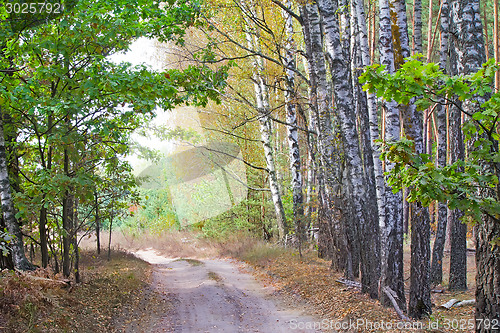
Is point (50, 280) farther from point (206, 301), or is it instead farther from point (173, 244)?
point (173, 244)

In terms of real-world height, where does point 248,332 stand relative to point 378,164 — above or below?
below

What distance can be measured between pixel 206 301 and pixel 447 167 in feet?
22.7

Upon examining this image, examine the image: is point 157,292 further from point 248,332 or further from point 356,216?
point 356,216

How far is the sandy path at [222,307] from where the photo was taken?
751 cm

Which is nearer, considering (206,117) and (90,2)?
(90,2)

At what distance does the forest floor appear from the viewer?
6.09 meters

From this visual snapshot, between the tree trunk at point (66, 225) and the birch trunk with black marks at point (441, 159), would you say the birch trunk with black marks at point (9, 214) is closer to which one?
the tree trunk at point (66, 225)

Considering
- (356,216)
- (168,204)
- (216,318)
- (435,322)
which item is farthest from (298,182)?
(168,204)

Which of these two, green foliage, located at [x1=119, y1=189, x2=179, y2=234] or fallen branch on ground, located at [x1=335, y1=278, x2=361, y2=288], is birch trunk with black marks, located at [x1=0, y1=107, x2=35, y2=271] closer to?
fallen branch on ground, located at [x1=335, y1=278, x2=361, y2=288]

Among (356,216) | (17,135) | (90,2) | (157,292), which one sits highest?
(90,2)

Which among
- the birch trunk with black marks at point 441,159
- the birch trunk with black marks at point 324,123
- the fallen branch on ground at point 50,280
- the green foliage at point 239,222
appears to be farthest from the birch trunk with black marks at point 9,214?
the green foliage at point 239,222

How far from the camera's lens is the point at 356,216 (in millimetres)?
8555

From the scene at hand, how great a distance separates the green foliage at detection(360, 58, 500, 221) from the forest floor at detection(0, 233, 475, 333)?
293 cm

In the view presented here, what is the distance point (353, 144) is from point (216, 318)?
176 inches
